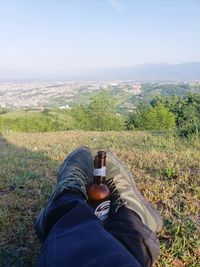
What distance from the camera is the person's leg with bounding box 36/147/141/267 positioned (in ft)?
5.32

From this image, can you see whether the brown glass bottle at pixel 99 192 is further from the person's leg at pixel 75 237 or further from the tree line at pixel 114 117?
the tree line at pixel 114 117

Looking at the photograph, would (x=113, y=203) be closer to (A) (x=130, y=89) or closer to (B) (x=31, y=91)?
(A) (x=130, y=89)

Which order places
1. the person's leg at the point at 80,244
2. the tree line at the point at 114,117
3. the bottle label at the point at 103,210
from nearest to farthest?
the person's leg at the point at 80,244 < the bottle label at the point at 103,210 < the tree line at the point at 114,117

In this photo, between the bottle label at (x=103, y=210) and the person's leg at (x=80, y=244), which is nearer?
the person's leg at (x=80, y=244)

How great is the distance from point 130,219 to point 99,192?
0.41 metres

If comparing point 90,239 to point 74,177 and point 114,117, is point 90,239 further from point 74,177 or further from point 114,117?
point 114,117

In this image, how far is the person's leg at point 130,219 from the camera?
225 cm

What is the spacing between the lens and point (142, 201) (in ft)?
10.0

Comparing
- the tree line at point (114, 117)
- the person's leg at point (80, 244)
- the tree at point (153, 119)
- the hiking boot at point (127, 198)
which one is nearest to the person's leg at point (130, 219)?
the hiking boot at point (127, 198)

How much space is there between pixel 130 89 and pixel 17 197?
3933 inches

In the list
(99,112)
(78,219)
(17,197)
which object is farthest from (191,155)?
(99,112)

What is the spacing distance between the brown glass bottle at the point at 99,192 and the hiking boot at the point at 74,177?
0.30ft

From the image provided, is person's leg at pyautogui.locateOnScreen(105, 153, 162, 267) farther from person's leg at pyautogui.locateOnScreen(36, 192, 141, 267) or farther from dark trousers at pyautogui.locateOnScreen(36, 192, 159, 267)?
person's leg at pyautogui.locateOnScreen(36, 192, 141, 267)

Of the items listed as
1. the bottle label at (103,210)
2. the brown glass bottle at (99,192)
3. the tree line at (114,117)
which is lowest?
the tree line at (114,117)
